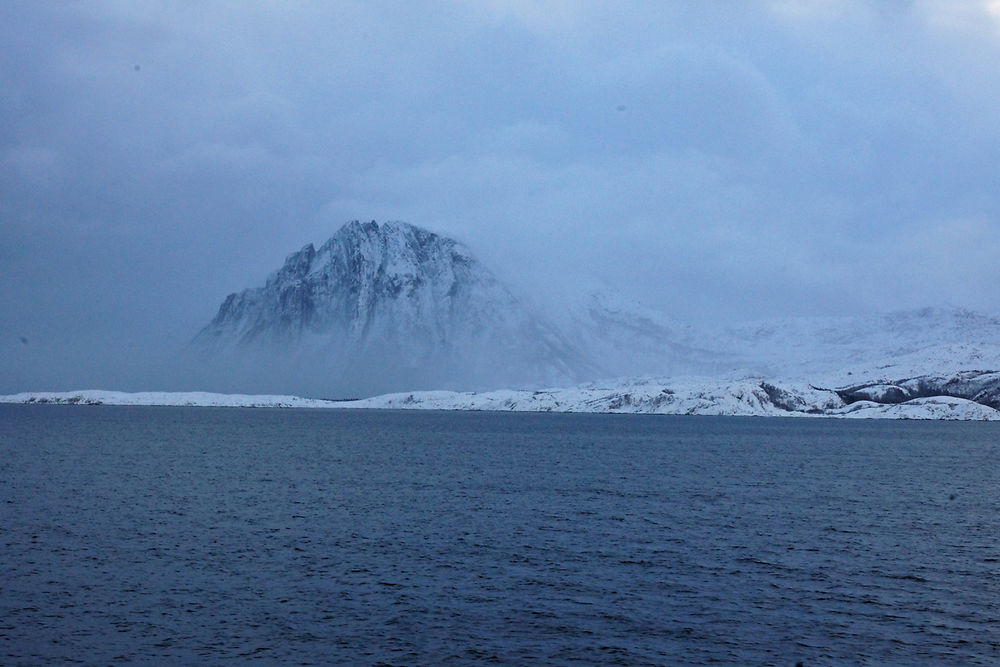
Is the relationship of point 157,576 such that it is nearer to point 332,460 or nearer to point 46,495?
point 46,495

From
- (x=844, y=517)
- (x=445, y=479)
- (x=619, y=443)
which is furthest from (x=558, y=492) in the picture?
(x=619, y=443)

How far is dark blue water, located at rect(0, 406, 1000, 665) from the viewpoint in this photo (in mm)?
39156

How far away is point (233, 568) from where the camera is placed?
2093 inches

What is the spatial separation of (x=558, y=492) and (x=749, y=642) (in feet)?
178

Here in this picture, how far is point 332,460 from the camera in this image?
13425 centimetres

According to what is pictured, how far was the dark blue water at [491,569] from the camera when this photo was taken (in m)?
39.2

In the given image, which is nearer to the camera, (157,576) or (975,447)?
(157,576)

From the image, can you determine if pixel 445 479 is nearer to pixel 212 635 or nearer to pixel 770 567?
pixel 770 567

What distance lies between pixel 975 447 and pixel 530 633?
18486 centimetres

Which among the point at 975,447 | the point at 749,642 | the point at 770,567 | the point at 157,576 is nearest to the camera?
the point at 749,642

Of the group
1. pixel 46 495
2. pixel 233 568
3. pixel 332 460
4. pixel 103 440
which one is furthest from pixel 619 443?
pixel 233 568

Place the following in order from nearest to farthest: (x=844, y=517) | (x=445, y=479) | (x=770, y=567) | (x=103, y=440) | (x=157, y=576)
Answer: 1. (x=157, y=576)
2. (x=770, y=567)
3. (x=844, y=517)
4. (x=445, y=479)
5. (x=103, y=440)

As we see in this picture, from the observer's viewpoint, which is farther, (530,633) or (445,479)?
(445,479)

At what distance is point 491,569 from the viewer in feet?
177
